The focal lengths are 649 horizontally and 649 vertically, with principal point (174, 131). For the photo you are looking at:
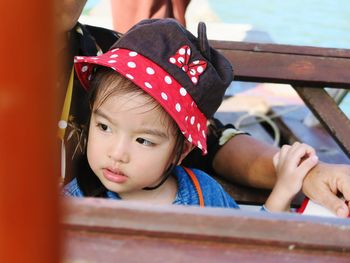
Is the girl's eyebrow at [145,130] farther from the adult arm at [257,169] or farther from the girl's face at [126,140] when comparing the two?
the adult arm at [257,169]

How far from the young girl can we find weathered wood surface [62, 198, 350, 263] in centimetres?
55

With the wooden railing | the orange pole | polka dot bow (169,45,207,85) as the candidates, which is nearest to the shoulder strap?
polka dot bow (169,45,207,85)

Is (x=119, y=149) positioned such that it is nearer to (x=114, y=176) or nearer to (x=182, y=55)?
(x=114, y=176)

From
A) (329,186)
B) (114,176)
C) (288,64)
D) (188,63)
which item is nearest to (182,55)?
(188,63)

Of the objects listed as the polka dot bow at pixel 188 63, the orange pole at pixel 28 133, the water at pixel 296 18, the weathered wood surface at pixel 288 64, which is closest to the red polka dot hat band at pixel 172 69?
the polka dot bow at pixel 188 63

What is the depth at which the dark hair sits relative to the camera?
1213 millimetres

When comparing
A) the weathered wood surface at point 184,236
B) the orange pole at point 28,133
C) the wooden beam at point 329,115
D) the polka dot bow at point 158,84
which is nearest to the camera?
the orange pole at point 28,133

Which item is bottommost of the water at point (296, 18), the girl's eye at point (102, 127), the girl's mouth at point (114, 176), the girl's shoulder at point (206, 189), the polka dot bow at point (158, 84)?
the water at point (296, 18)

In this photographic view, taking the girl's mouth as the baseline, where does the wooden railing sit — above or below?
above

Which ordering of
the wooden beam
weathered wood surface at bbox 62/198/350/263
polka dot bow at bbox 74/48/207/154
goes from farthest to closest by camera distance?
the wooden beam → polka dot bow at bbox 74/48/207/154 → weathered wood surface at bbox 62/198/350/263

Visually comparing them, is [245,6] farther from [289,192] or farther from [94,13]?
[289,192]

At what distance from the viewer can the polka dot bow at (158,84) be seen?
1186 millimetres

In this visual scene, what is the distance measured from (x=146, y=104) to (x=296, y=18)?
4.16m

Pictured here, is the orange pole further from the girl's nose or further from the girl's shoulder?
the girl's shoulder
